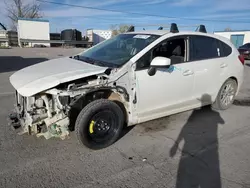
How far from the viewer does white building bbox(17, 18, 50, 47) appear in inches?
1232

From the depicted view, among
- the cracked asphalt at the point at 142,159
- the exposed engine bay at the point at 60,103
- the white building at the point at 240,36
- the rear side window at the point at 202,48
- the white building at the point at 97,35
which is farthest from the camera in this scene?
the white building at the point at 97,35

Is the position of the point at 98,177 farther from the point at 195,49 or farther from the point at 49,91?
the point at 195,49

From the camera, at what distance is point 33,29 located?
3234 cm

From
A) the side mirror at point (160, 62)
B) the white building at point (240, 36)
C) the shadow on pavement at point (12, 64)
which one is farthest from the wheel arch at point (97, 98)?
the white building at point (240, 36)

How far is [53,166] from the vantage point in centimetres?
295

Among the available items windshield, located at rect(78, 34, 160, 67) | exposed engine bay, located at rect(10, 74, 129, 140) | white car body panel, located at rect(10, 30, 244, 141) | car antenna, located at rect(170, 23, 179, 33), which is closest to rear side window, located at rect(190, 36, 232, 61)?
white car body panel, located at rect(10, 30, 244, 141)

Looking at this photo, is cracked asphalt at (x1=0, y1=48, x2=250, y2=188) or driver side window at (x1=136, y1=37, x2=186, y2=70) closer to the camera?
cracked asphalt at (x1=0, y1=48, x2=250, y2=188)

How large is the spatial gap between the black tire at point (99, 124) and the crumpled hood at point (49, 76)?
1.53 ft

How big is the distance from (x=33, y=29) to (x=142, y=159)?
33820 mm

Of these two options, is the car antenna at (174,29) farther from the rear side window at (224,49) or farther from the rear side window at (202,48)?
the rear side window at (224,49)

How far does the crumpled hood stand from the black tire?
0.47 metres

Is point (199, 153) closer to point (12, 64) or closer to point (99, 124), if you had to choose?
point (99, 124)

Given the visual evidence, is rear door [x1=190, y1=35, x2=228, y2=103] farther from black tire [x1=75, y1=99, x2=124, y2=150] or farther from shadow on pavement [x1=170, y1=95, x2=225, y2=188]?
black tire [x1=75, y1=99, x2=124, y2=150]

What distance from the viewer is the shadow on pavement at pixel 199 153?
107 inches
